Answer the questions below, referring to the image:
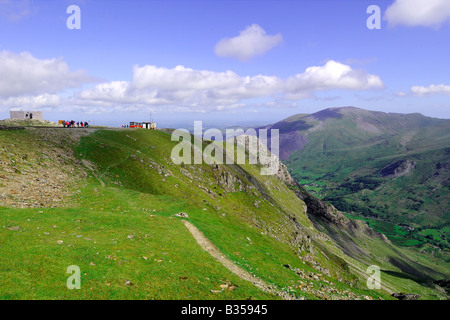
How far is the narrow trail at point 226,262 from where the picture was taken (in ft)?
88.4

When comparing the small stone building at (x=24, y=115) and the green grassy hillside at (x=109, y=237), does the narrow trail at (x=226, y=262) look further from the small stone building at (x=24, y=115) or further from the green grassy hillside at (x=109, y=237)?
the small stone building at (x=24, y=115)

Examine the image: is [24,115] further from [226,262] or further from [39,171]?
[226,262]

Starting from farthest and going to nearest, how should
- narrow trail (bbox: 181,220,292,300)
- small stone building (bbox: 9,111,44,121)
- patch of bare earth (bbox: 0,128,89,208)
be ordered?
small stone building (bbox: 9,111,44,121) → patch of bare earth (bbox: 0,128,89,208) → narrow trail (bbox: 181,220,292,300)

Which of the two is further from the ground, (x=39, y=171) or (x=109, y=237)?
(x=39, y=171)

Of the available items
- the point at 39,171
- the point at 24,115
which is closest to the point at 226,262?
the point at 39,171

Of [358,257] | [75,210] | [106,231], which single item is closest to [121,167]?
[75,210]

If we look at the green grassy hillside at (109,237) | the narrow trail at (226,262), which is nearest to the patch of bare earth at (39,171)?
the green grassy hillside at (109,237)

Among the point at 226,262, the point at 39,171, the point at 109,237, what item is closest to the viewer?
the point at 109,237

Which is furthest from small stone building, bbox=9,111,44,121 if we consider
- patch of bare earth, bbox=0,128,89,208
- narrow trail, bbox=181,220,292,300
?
narrow trail, bbox=181,220,292,300

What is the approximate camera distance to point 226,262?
32094 mm

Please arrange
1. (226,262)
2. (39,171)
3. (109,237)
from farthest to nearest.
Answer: (39,171)
(226,262)
(109,237)

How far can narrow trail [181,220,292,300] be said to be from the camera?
88.4ft

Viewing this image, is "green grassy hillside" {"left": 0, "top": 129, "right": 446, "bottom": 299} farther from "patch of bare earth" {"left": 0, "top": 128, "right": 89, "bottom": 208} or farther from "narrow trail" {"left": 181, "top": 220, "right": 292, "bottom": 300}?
"narrow trail" {"left": 181, "top": 220, "right": 292, "bottom": 300}
